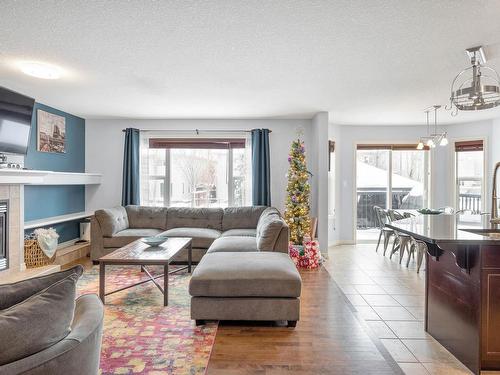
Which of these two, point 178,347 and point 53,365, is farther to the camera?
point 178,347

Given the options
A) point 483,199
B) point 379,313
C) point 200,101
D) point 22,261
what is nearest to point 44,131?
point 22,261

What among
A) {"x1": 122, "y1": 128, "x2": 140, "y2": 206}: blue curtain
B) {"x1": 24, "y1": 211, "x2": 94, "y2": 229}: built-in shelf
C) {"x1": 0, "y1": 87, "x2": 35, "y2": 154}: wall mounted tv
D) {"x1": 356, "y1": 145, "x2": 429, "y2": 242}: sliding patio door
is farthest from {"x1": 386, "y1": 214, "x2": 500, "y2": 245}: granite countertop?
{"x1": 122, "y1": 128, "x2": 140, "y2": 206}: blue curtain

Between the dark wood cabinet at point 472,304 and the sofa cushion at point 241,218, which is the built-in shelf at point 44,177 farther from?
the dark wood cabinet at point 472,304

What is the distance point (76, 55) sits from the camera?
10.1 feet

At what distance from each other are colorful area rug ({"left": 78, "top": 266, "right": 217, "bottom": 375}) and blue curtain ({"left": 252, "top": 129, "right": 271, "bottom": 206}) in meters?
2.48

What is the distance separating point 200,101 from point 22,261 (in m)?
3.18

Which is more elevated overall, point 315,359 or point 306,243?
point 306,243

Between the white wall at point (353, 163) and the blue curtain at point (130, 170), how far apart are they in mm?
3943

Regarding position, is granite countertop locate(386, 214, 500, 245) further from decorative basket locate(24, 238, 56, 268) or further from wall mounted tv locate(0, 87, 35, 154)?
decorative basket locate(24, 238, 56, 268)

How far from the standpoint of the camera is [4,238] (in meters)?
3.94

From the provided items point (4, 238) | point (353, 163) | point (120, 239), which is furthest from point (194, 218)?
point (353, 163)

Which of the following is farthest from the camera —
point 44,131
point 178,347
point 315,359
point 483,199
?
point 483,199

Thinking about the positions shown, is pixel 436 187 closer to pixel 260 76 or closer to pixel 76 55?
pixel 260 76

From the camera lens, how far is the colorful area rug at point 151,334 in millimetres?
2264
